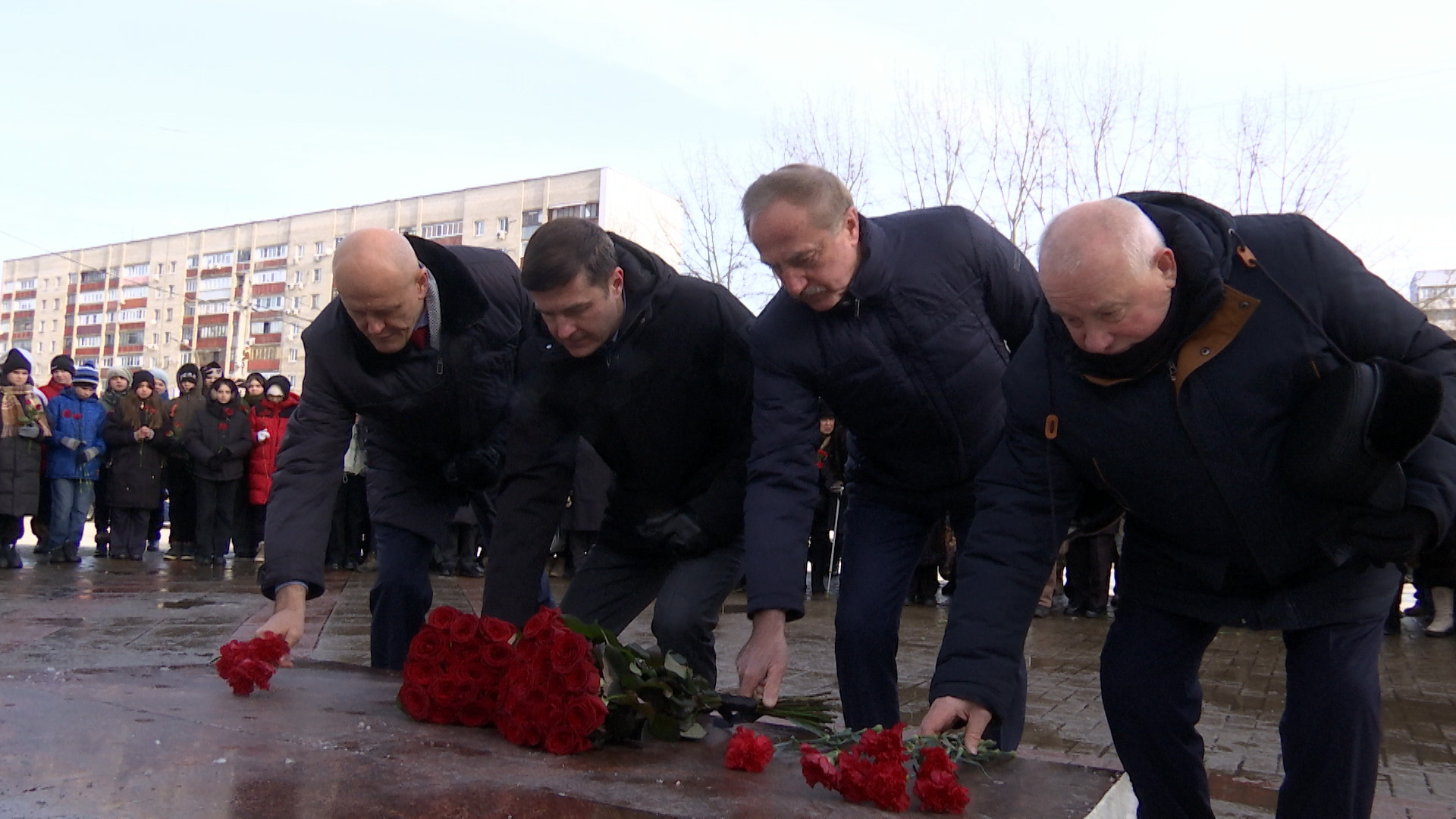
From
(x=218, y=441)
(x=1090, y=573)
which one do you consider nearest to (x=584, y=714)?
(x=1090, y=573)

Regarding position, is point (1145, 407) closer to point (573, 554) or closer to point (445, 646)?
point (445, 646)

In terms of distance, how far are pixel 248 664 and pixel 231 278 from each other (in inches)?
2945

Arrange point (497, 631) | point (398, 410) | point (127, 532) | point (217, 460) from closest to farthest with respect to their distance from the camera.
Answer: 1. point (497, 631)
2. point (398, 410)
3. point (217, 460)
4. point (127, 532)

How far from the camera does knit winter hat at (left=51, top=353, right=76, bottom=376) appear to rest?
Result: 40.9 ft

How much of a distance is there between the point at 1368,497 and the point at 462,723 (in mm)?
1998

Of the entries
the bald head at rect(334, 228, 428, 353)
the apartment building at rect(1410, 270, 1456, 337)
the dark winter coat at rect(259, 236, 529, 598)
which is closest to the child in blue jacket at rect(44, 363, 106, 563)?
the dark winter coat at rect(259, 236, 529, 598)

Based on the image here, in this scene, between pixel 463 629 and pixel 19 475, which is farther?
pixel 19 475

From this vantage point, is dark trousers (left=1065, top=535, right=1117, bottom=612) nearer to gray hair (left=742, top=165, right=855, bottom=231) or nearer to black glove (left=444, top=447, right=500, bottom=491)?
black glove (left=444, top=447, right=500, bottom=491)

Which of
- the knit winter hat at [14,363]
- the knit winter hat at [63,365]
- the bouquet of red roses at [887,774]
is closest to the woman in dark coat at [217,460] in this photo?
the knit winter hat at [63,365]

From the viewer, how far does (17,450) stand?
459 inches

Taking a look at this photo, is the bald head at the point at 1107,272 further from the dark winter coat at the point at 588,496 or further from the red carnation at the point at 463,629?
the dark winter coat at the point at 588,496

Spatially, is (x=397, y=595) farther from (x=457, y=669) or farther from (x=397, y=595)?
(x=457, y=669)

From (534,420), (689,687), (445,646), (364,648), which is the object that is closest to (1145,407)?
(689,687)

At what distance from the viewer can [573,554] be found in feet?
41.1
